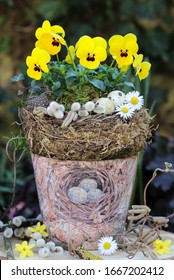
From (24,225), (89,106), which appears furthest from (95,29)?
(89,106)

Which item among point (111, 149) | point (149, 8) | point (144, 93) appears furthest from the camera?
point (149, 8)

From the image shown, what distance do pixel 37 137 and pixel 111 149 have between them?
6.8 inches

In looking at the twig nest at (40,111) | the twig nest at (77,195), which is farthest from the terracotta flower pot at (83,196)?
the twig nest at (40,111)

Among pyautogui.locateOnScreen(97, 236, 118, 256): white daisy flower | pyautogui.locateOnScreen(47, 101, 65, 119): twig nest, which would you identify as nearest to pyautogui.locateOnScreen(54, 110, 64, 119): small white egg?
pyautogui.locateOnScreen(47, 101, 65, 119): twig nest

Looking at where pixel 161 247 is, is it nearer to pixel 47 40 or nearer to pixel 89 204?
pixel 89 204

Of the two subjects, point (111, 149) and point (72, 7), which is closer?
point (111, 149)

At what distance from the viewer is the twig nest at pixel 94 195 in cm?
132

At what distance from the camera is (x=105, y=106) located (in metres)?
1.30

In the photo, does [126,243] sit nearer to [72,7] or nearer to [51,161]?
[51,161]

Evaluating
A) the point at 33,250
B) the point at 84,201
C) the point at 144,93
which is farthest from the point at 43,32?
the point at 144,93

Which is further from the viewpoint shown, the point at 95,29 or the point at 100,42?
the point at 95,29

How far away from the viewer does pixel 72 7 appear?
3.01m

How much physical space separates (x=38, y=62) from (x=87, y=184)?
0.30m

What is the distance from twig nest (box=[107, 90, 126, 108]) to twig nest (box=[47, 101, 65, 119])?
0.12 m
